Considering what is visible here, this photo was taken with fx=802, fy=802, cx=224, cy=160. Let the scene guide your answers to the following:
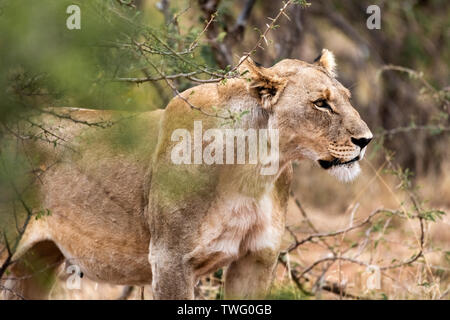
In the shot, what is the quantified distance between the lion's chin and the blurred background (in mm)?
679

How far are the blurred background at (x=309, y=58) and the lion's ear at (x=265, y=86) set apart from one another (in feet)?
0.58

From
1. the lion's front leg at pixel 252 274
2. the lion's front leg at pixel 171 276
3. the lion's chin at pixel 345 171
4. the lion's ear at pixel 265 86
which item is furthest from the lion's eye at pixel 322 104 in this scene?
the lion's front leg at pixel 171 276

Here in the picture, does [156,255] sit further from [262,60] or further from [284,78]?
[262,60]

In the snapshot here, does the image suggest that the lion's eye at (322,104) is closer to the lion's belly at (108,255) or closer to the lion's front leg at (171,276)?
the lion's front leg at (171,276)

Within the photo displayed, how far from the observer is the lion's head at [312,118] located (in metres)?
3.65

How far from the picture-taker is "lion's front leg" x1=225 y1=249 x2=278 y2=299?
3.91 meters

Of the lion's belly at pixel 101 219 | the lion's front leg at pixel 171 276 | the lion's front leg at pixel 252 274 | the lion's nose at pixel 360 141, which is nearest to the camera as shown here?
the lion's nose at pixel 360 141

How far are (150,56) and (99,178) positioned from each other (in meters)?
0.74

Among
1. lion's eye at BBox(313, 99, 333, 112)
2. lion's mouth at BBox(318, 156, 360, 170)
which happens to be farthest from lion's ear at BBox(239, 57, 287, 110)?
lion's mouth at BBox(318, 156, 360, 170)

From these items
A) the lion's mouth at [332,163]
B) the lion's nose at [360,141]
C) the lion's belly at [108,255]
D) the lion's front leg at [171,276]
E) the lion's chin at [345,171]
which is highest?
the lion's nose at [360,141]

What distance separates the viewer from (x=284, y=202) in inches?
157
